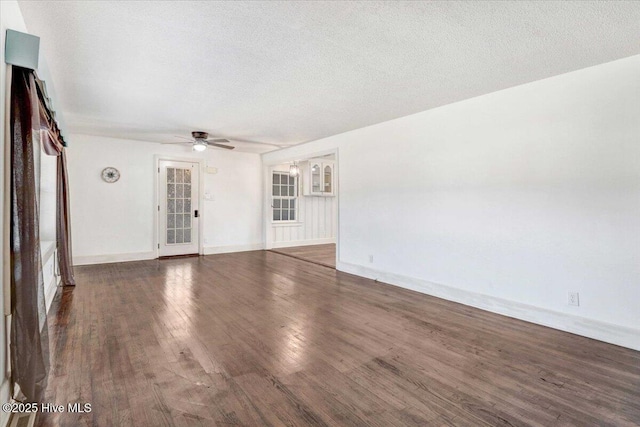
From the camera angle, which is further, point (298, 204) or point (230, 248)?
point (298, 204)

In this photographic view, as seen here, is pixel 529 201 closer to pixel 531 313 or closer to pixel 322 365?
pixel 531 313

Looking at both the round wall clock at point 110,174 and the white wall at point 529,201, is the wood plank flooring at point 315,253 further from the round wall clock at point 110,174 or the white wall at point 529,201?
the round wall clock at point 110,174

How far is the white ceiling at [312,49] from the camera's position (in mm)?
2102

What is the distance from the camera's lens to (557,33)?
2.34 m

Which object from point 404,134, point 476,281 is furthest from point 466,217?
point 404,134

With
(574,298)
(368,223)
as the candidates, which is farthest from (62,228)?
(574,298)

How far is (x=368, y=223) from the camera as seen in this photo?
5254mm

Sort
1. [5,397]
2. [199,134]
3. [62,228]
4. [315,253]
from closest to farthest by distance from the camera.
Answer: [5,397]
[62,228]
[199,134]
[315,253]

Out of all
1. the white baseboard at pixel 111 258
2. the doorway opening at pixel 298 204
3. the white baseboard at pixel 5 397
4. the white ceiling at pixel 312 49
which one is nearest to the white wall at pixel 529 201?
the white ceiling at pixel 312 49

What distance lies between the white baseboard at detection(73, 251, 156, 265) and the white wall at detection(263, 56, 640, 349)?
5046mm

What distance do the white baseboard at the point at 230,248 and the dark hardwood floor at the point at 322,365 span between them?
11.3 ft

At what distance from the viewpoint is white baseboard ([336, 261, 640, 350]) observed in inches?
108

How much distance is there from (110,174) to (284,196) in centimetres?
406

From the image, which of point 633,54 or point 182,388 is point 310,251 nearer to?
point 182,388
